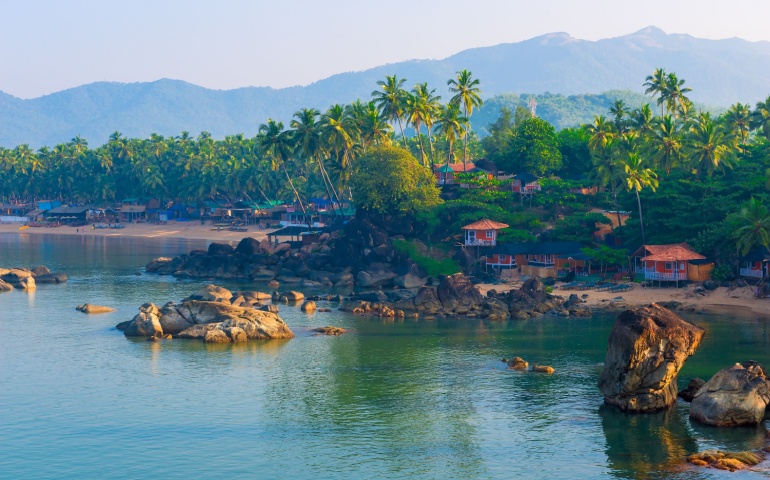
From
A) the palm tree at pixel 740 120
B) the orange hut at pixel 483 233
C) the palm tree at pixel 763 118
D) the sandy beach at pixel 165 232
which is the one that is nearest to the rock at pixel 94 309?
the orange hut at pixel 483 233

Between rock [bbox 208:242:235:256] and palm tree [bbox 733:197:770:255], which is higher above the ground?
palm tree [bbox 733:197:770:255]

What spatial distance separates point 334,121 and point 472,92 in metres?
19.6

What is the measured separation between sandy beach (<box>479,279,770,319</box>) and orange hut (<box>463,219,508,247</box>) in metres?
16.8

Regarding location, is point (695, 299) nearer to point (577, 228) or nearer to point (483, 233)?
point (577, 228)

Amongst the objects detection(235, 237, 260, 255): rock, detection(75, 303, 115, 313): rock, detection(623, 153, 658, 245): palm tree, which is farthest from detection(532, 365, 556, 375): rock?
detection(235, 237, 260, 255): rock

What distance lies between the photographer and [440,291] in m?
86.0

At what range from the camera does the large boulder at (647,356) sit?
48.0 m

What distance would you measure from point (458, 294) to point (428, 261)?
19.6 meters

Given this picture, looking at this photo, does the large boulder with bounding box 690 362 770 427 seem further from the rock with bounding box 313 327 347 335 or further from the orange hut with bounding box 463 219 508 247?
the orange hut with bounding box 463 219 508 247

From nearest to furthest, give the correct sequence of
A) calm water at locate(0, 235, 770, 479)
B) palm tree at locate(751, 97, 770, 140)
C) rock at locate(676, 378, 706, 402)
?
1. calm water at locate(0, 235, 770, 479)
2. rock at locate(676, 378, 706, 402)
3. palm tree at locate(751, 97, 770, 140)

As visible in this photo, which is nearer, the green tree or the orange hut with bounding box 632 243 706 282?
the orange hut with bounding box 632 243 706 282

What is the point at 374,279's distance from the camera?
102 metres

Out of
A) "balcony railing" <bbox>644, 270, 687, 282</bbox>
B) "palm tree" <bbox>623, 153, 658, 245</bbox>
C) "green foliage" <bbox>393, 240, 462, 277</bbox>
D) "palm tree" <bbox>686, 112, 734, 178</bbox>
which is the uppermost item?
"palm tree" <bbox>686, 112, 734, 178</bbox>

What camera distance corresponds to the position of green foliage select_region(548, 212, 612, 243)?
10100 centimetres
